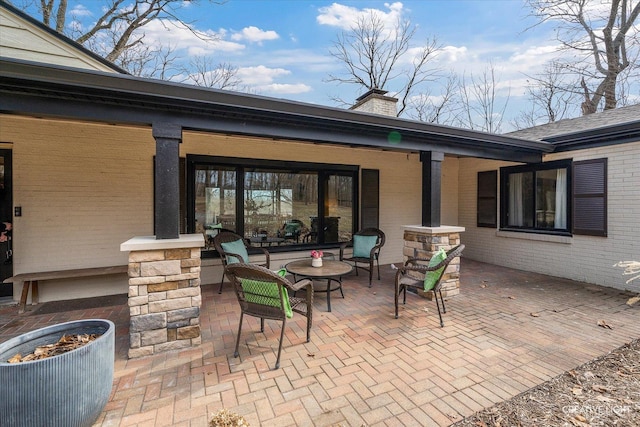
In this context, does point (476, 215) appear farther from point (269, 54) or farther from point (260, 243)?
point (269, 54)

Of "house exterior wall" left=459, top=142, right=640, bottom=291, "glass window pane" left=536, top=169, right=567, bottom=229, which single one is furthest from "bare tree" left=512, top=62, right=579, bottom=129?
"house exterior wall" left=459, top=142, right=640, bottom=291

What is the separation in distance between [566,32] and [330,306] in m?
12.3

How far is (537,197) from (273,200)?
18.3 ft

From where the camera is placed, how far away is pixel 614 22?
32.8 ft

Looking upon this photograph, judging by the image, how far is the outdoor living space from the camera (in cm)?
202

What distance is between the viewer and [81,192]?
14.4 feet

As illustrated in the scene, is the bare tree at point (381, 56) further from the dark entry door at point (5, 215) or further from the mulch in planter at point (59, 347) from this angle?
the mulch in planter at point (59, 347)

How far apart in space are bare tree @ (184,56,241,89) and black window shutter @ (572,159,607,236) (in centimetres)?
1209

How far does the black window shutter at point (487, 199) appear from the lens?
266 inches

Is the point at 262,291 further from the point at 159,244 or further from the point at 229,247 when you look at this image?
the point at 229,247

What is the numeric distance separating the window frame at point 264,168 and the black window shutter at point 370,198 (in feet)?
0.51

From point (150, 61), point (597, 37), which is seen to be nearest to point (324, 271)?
point (150, 61)

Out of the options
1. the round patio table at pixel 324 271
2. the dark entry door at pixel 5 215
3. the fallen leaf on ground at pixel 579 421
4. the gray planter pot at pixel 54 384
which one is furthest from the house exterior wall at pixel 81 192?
the fallen leaf on ground at pixel 579 421

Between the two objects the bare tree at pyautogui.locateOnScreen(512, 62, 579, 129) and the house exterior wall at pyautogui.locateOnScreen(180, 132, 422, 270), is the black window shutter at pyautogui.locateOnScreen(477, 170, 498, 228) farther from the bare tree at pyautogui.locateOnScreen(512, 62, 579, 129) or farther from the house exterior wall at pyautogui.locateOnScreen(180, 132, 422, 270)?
the bare tree at pyautogui.locateOnScreen(512, 62, 579, 129)
